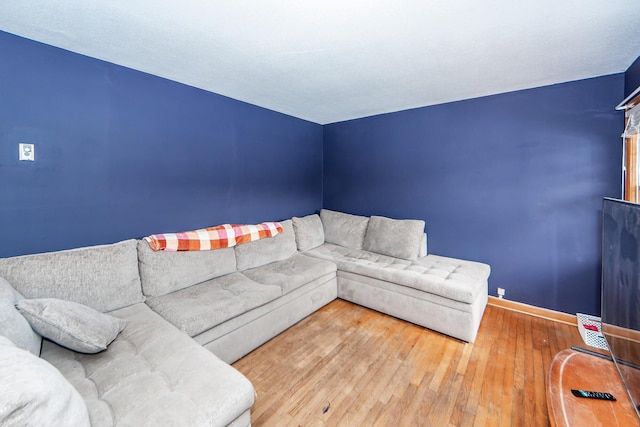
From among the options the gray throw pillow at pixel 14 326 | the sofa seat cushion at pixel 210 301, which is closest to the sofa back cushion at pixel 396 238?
the sofa seat cushion at pixel 210 301

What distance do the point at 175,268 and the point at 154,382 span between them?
1165 mm

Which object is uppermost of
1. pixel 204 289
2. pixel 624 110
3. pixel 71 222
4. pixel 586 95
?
pixel 586 95

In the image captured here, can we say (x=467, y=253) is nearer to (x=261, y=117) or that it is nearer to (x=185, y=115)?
(x=261, y=117)

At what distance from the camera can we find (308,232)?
3643 mm

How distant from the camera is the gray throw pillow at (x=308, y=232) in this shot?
355cm

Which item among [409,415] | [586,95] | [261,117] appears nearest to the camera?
[409,415]

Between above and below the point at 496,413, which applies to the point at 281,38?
above

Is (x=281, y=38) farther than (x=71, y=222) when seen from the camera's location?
No

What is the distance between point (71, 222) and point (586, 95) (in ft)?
15.0

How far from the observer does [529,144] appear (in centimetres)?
268

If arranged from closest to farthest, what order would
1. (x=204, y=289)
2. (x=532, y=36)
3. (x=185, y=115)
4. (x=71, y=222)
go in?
(x=532, y=36) < (x=71, y=222) < (x=204, y=289) < (x=185, y=115)

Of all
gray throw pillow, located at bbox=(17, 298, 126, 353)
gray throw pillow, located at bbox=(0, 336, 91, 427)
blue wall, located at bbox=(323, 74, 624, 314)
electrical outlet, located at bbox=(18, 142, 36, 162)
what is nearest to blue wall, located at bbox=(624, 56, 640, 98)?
blue wall, located at bbox=(323, 74, 624, 314)

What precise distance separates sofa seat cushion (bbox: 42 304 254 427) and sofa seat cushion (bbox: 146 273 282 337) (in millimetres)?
203

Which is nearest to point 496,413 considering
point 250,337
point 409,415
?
point 409,415
